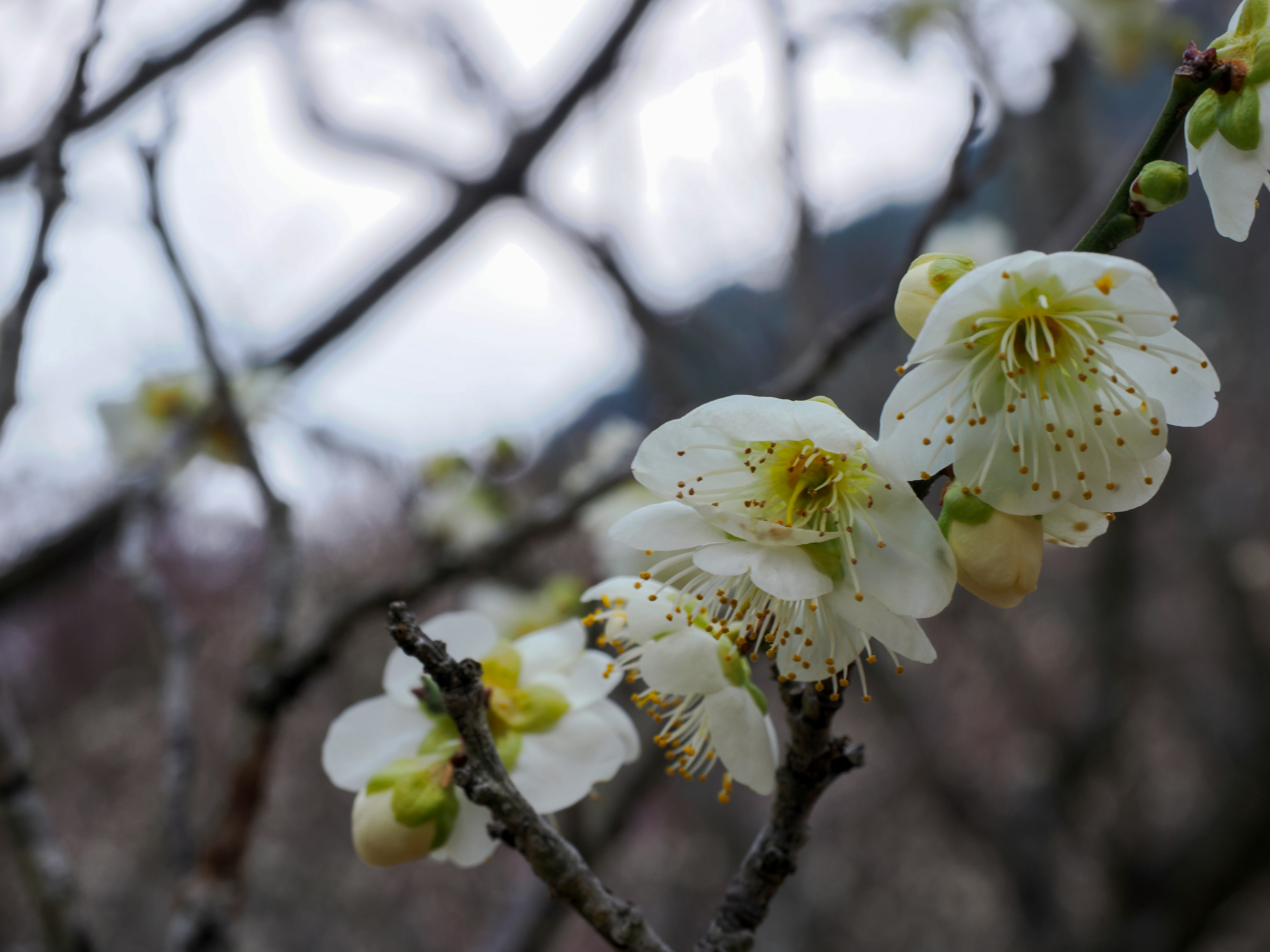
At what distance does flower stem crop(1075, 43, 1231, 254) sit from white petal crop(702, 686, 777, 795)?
13.3 inches

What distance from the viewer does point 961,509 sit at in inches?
18.8

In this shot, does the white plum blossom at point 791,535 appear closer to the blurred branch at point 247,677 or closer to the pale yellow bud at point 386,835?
the pale yellow bud at point 386,835

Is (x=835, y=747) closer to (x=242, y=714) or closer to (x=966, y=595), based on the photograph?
(x=242, y=714)

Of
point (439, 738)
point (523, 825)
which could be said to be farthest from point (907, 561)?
point (439, 738)

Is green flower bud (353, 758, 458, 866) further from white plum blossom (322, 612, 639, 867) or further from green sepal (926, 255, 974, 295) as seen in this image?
green sepal (926, 255, 974, 295)

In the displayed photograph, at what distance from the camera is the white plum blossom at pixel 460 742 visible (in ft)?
1.86

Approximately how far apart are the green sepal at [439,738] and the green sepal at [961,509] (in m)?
0.36

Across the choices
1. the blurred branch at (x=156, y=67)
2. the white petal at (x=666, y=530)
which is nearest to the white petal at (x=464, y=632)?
the white petal at (x=666, y=530)

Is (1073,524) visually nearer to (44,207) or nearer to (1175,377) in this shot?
(1175,377)

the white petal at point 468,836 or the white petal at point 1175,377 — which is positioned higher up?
the white petal at point 1175,377

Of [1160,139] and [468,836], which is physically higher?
[1160,139]

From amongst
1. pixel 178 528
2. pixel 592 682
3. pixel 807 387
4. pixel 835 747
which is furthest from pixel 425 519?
pixel 178 528

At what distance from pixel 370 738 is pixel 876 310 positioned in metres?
0.76

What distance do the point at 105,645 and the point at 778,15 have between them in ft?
17.1
